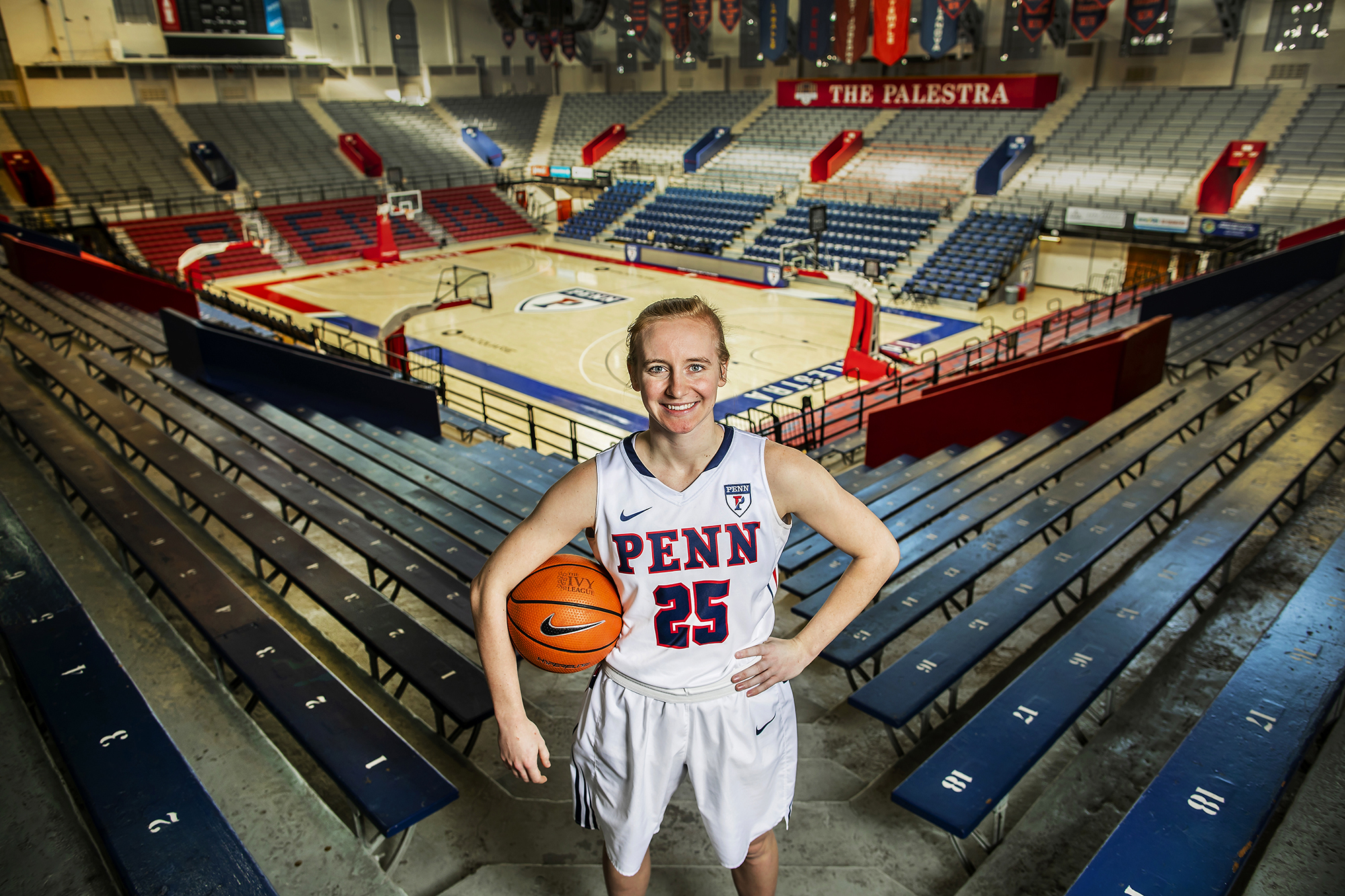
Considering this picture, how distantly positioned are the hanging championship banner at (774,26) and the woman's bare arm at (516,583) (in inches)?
1074

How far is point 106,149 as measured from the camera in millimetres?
27938

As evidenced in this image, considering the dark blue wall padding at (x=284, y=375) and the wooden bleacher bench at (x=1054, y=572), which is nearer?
the wooden bleacher bench at (x=1054, y=572)

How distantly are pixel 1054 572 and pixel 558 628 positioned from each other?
3.00 meters

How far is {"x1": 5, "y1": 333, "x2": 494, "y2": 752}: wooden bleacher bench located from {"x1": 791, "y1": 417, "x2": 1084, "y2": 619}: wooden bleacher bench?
168cm

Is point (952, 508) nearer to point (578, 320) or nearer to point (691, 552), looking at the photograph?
point (691, 552)

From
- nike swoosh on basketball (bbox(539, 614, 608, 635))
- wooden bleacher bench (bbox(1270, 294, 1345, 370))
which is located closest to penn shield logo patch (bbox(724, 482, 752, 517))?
nike swoosh on basketball (bbox(539, 614, 608, 635))

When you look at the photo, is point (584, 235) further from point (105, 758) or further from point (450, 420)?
point (105, 758)

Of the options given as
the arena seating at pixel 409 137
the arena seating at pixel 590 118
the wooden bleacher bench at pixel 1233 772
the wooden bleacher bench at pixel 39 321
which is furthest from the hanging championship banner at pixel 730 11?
the wooden bleacher bench at pixel 1233 772

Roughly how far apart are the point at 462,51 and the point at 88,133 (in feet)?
50.9

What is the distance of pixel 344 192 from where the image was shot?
3062cm

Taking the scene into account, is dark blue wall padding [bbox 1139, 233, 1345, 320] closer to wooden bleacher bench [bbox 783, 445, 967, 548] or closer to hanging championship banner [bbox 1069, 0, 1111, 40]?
wooden bleacher bench [bbox 783, 445, 967, 548]

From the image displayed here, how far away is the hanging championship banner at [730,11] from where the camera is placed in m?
27.0

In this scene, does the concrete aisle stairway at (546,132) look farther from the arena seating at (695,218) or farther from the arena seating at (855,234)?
the arena seating at (855,234)

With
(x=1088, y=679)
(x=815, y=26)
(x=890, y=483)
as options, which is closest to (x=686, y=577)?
(x=1088, y=679)
